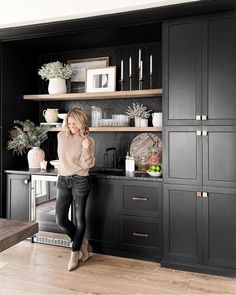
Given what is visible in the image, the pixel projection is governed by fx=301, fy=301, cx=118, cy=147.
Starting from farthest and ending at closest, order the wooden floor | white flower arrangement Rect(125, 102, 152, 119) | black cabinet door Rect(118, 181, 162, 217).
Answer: white flower arrangement Rect(125, 102, 152, 119), black cabinet door Rect(118, 181, 162, 217), the wooden floor

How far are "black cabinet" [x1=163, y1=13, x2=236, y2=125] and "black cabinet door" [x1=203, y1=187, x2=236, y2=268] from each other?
2.24 ft

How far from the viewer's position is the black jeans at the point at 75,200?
296cm

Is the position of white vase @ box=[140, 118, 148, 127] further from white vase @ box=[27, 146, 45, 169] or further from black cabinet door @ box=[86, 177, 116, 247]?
white vase @ box=[27, 146, 45, 169]

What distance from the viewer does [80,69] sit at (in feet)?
13.1

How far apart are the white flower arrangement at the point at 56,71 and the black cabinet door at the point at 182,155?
161 cm

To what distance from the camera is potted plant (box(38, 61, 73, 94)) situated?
12.5 ft

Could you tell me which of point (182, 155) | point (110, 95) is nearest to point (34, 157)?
point (110, 95)

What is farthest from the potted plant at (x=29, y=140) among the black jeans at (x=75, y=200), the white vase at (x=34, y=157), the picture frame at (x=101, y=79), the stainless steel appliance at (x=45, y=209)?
the black jeans at (x=75, y=200)

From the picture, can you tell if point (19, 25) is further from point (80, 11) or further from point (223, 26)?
point (223, 26)

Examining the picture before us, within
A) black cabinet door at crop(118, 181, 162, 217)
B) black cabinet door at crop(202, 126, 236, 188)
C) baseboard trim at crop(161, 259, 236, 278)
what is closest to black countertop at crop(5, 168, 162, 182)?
black cabinet door at crop(118, 181, 162, 217)

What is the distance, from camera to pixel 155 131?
3.61 metres

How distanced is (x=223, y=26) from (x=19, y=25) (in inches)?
84.8

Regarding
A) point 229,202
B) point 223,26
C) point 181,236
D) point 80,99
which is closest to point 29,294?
point 181,236

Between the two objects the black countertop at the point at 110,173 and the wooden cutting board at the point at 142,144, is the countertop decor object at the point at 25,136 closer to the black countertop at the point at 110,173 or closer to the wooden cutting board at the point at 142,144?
the black countertop at the point at 110,173
